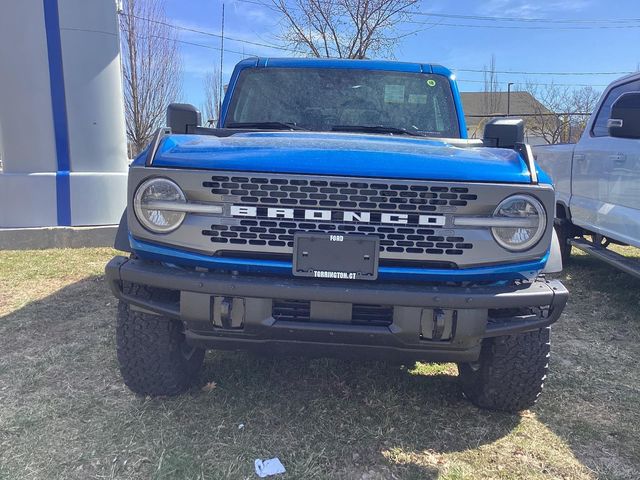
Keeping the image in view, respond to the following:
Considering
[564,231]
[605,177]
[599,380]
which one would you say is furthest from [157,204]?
[564,231]

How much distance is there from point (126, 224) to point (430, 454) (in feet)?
6.29

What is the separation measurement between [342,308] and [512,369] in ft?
3.47

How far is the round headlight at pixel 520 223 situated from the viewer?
2.31 m

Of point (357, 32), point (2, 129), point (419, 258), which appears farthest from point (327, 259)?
point (357, 32)

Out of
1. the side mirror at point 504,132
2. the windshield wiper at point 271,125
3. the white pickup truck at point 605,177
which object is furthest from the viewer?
the white pickup truck at point 605,177

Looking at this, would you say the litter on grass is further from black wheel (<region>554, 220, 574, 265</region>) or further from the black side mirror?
black wheel (<region>554, 220, 574, 265</region>)

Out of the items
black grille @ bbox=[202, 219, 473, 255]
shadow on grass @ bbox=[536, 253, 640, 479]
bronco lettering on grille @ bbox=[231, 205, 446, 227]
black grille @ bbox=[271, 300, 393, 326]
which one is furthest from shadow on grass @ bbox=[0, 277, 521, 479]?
bronco lettering on grille @ bbox=[231, 205, 446, 227]

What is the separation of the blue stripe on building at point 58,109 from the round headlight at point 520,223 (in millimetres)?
6296

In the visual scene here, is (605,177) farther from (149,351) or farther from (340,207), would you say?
(149,351)

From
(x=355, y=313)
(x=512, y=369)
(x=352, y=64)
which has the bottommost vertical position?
(x=512, y=369)

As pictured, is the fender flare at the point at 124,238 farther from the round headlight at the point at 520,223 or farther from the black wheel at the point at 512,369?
the black wheel at the point at 512,369

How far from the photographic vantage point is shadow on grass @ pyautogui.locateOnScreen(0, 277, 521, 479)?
2496 mm

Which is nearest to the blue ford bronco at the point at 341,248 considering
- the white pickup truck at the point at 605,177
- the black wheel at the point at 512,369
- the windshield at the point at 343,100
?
the black wheel at the point at 512,369

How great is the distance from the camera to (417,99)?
3.83m
